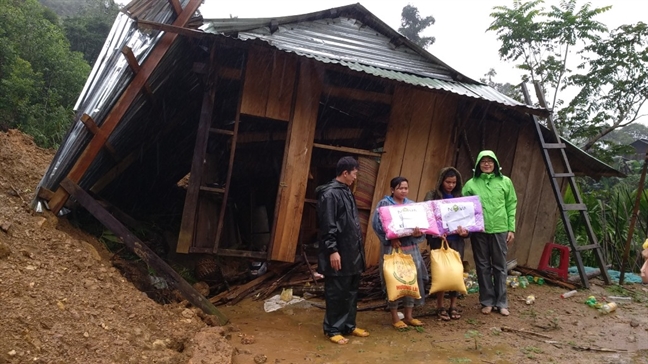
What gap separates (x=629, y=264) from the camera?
8.73m

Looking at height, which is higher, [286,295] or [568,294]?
[568,294]

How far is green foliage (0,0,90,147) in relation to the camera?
1070 centimetres

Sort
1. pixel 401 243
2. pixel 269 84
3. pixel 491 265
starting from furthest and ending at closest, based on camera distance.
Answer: pixel 269 84 → pixel 491 265 → pixel 401 243

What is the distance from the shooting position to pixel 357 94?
19.2 ft

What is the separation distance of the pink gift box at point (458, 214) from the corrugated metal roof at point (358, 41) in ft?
5.61

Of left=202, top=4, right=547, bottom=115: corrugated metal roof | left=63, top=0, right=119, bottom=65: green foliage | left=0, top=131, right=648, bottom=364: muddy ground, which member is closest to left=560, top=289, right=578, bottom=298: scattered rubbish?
left=0, top=131, right=648, bottom=364: muddy ground

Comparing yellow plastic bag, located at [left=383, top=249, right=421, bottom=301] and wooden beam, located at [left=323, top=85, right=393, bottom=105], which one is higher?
wooden beam, located at [left=323, top=85, right=393, bottom=105]

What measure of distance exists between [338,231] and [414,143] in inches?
93.3

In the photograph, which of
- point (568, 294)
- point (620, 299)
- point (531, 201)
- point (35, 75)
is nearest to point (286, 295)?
point (568, 294)

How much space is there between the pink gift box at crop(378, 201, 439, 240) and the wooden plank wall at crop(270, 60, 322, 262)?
1464mm

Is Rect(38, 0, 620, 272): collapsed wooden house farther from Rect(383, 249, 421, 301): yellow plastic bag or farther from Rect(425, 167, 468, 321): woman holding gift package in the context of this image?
Rect(383, 249, 421, 301): yellow plastic bag

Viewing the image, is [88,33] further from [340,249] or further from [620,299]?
[620,299]

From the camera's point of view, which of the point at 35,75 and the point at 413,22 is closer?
the point at 35,75

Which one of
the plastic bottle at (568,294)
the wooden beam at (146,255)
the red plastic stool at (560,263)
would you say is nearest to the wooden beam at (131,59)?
the wooden beam at (146,255)
